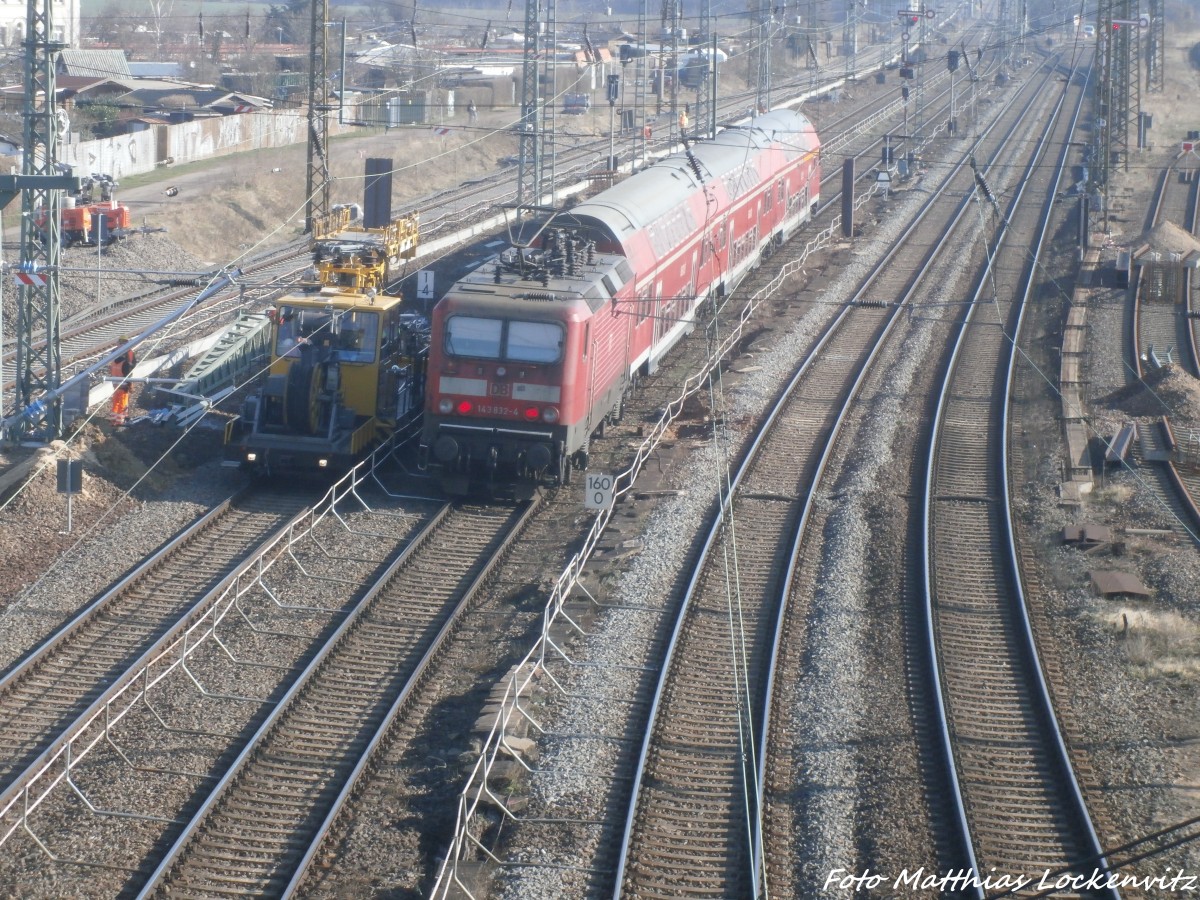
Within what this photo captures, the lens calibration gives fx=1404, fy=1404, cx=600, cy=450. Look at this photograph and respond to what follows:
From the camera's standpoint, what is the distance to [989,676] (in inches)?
508

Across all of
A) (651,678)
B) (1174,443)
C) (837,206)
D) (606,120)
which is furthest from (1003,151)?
(651,678)

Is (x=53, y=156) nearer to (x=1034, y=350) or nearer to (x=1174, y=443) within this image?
(x=1174, y=443)

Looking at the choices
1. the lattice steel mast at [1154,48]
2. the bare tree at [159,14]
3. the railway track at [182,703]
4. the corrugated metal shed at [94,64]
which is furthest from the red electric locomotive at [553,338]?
the bare tree at [159,14]

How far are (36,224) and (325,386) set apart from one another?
440 centimetres

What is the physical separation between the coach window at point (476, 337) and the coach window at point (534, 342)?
0.52 ft

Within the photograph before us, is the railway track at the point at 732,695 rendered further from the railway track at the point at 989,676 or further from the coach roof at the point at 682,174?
the coach roof at the point at 682,174

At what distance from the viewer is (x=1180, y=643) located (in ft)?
43.9

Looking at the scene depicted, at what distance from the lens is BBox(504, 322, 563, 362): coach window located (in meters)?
16.8

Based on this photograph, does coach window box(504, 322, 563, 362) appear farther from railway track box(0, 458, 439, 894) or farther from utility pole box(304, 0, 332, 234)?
utility pole box(304, 0, 332, 234)

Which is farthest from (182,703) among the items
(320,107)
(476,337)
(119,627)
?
(320,107)

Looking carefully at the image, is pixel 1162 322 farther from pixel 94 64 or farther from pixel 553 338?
pixel 94 64

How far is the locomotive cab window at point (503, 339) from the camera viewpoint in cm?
1677

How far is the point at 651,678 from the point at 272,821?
3.78 m

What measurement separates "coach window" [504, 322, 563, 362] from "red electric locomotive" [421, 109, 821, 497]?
0.01 metres
